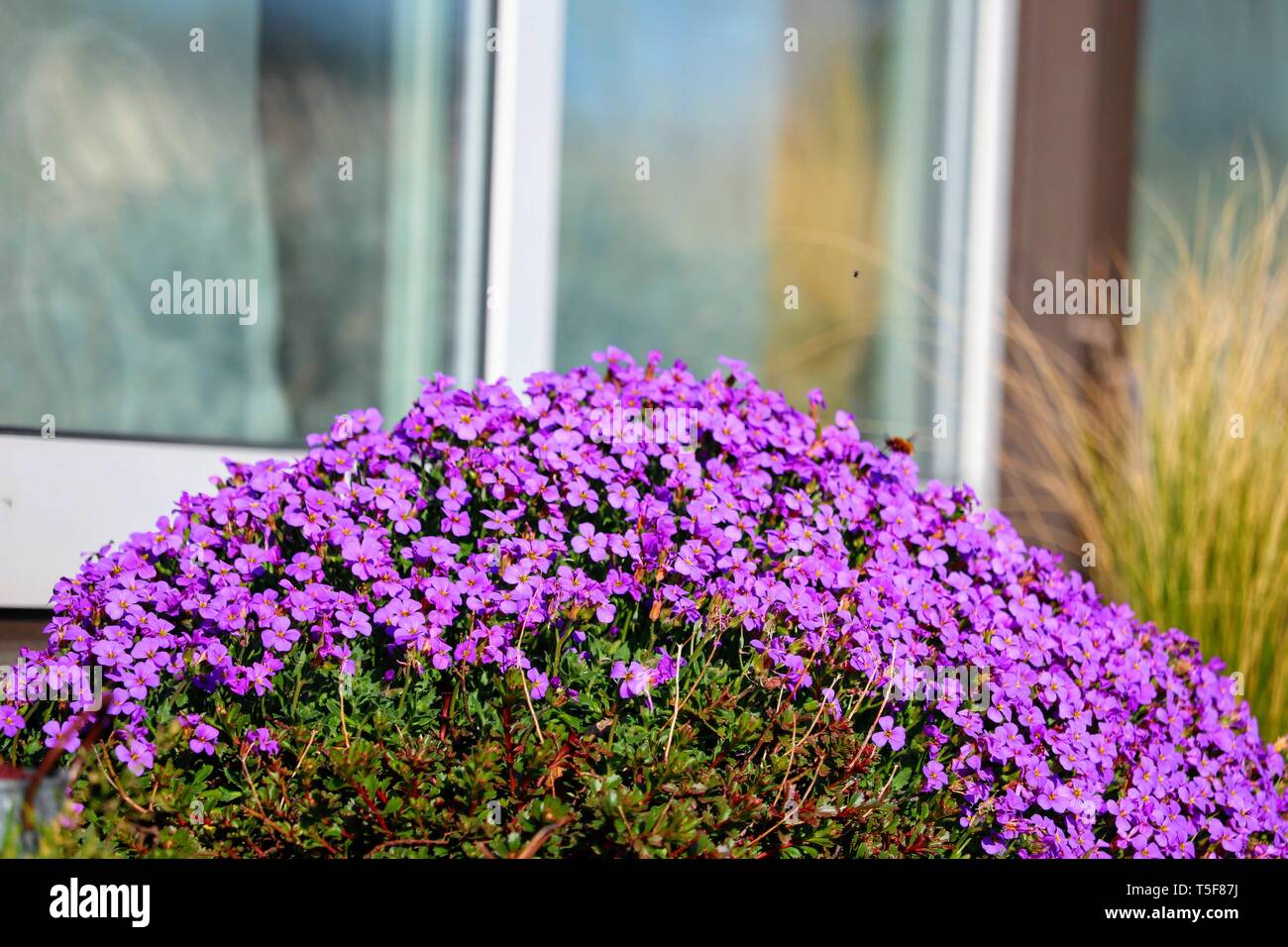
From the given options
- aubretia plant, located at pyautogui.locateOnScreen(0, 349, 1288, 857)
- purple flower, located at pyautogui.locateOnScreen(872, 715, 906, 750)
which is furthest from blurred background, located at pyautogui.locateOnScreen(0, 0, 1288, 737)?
purple flower, located at pyautogui.locateOnScreen(872, 715, 906, 750)

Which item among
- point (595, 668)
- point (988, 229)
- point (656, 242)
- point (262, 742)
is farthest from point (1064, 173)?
point (262, 742)

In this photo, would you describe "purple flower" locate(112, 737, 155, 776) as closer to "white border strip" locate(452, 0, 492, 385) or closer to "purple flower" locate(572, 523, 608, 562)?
"purple flower" locate(572, 523, 608, 562)

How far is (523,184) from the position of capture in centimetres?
313

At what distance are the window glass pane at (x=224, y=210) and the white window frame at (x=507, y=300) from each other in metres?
0.10

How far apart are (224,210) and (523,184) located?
31.8 inches

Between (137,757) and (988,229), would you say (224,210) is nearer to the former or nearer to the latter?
(137,757)

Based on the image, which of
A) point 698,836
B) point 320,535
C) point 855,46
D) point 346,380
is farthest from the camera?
point 855,46

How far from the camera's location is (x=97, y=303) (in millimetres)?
2824

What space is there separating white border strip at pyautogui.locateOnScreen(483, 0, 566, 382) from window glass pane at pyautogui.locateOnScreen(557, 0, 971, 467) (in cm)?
30

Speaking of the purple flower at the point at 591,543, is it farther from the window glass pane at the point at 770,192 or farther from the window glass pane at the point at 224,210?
the window glass pane at the point at 770,192
